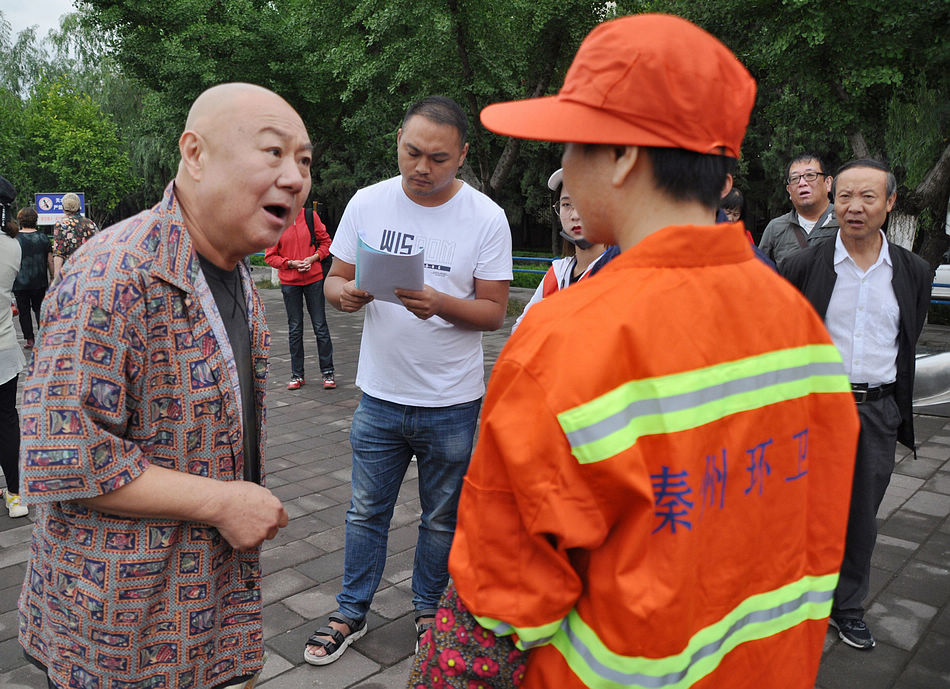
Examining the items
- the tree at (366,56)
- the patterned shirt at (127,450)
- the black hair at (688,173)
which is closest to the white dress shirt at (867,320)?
the black hair at (688,173)

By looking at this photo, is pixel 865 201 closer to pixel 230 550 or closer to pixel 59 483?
pixel 230 550

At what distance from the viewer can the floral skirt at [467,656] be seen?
1287 mm

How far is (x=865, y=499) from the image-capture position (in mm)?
3584

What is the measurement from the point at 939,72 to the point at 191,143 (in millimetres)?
13357

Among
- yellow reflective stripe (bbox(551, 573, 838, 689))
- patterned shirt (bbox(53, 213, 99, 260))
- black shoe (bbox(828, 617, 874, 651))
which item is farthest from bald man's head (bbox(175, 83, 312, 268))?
patterned shirt (bbox(53, 213, 99, 260))

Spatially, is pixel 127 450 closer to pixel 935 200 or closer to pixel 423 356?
pixel 423 356

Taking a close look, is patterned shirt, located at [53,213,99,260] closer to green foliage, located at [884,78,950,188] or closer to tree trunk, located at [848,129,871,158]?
green foliage, located at [884,78,950,188]

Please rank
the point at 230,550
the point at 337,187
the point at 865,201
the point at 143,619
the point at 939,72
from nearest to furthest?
the point at 143,619 < the point at 230,550 < the point at 865,201 < the point at 939,72 < the point at 337,187

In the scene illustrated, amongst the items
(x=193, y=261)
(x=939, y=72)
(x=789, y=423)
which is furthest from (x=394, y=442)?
(x=939, y=72)

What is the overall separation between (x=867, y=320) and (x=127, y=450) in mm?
3274

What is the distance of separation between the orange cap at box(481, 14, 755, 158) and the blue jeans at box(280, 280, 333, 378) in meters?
6.88

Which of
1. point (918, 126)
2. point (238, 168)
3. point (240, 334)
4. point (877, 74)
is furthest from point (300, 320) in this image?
point (918, 126)

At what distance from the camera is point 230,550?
176 centimetres

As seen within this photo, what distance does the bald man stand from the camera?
1477mm
